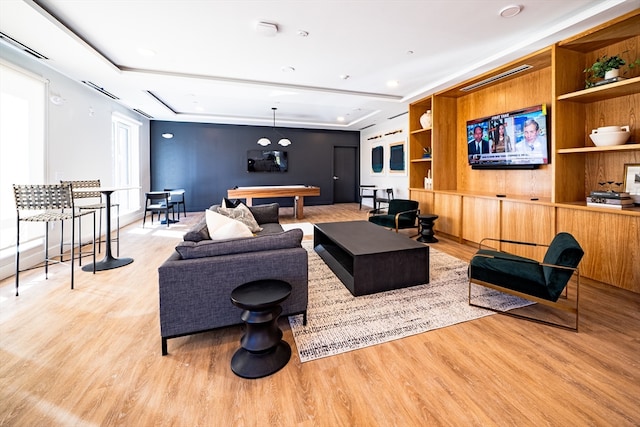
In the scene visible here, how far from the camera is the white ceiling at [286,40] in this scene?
9.27ft

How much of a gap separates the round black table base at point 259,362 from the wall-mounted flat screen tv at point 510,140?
4.13 metres

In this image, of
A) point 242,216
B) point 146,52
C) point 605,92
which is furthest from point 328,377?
point 146,52

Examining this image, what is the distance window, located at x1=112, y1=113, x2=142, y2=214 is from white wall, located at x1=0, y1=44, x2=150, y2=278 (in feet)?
2.39

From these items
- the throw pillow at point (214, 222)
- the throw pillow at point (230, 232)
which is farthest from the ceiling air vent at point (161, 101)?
the throw pillow at point (230, 232)

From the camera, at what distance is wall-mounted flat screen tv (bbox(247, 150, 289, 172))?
913 centimetres

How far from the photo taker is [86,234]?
4863mm

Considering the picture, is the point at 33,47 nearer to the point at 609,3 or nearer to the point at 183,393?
the point at 183,393

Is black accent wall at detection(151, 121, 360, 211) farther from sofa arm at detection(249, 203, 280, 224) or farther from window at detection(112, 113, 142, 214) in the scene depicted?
sofa arm at detection(249, 203, 280, 224)

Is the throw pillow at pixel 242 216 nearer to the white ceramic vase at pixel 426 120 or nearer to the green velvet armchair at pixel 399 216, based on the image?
the green velvet armchair at pixel 399 216

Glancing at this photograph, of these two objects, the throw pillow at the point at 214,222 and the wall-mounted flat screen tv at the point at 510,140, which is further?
the wall-mounted flat screen tv at the point at 510,140

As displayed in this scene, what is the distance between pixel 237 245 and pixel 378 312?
53.8 inches

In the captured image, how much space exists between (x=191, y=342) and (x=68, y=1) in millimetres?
3384

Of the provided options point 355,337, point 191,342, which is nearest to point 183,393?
point 191,342

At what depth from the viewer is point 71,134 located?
14.9 feet
